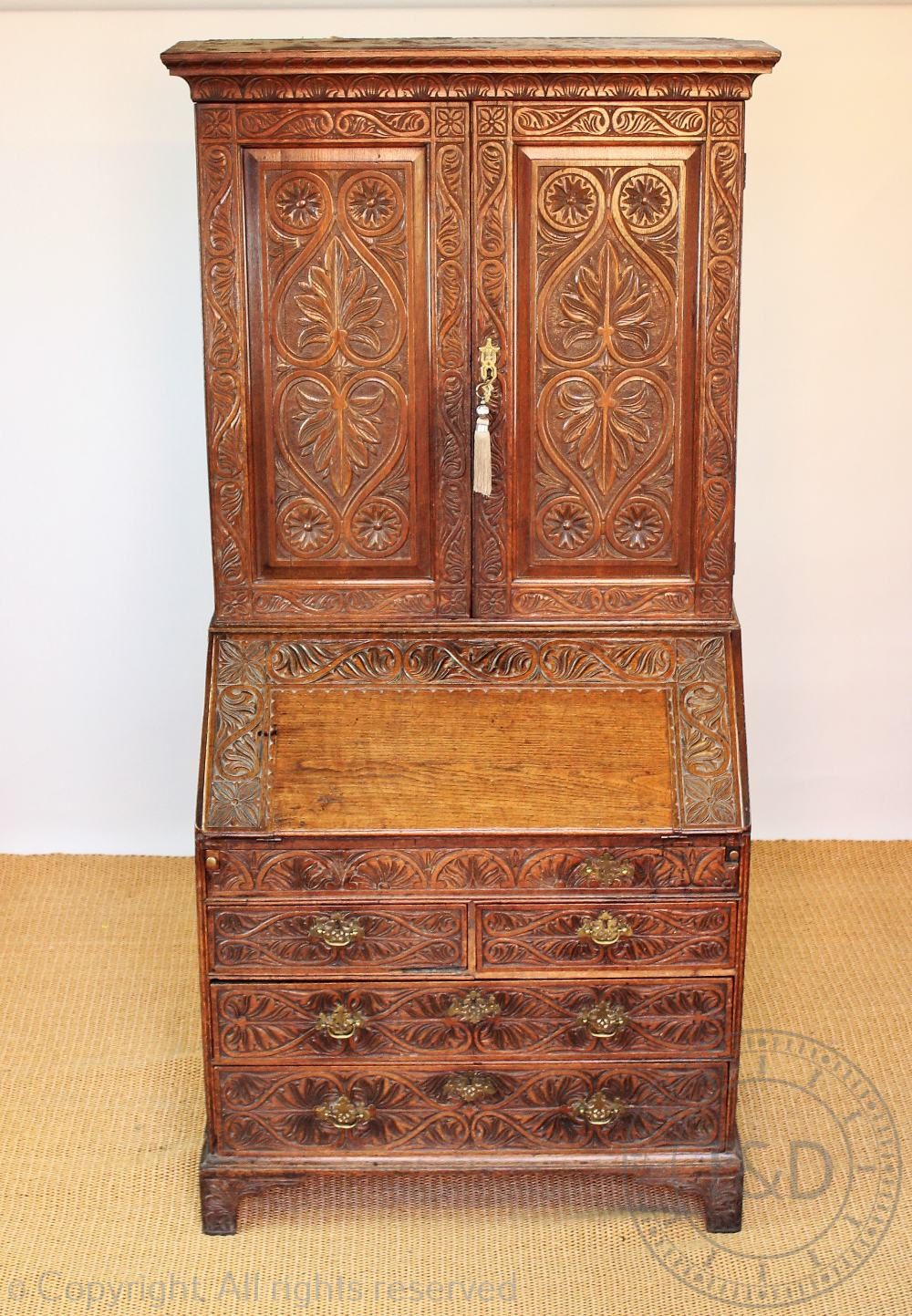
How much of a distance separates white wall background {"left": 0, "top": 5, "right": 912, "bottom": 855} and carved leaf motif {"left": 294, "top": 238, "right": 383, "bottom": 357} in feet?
4.10

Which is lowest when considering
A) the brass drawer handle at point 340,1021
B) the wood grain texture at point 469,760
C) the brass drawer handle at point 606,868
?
the brass drawer handle at point 340,1021

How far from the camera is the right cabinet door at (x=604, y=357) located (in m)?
2.58

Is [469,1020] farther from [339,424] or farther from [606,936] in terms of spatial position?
[339,424]

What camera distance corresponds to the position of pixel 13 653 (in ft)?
13.4

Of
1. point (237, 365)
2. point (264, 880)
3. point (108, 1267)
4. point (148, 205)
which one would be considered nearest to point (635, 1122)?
point (264, 880)

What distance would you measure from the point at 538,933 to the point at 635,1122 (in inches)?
17.1

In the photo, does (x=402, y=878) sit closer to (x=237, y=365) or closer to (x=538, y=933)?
(x=538, y=933)

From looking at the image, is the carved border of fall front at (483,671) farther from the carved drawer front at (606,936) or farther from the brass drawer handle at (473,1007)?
the brass drawer handle at (473,1007)

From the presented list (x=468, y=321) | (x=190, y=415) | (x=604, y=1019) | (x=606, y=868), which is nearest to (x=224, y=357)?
(x=468, y=321)

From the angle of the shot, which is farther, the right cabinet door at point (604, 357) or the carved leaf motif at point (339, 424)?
the carved leaf motif at point (339, 424)

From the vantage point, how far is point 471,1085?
2762mm

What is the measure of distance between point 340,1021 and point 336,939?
0.17 m

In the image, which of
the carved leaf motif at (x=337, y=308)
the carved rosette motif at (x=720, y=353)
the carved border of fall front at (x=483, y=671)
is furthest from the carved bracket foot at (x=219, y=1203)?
the carved leaf motif at (x=337, y=308)

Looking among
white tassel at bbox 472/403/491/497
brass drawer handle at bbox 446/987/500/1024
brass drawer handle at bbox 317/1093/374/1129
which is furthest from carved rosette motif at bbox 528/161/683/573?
brass drawer handle at bbox 317/1093/374/1129
